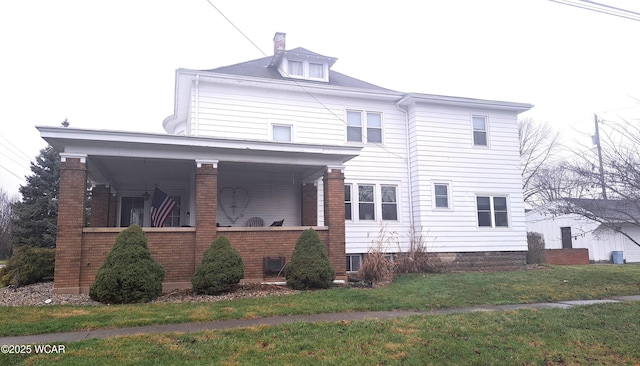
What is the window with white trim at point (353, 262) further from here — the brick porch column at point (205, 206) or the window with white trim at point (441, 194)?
the brick porch column at point (205, 206)

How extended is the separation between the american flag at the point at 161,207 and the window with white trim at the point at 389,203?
7414 mm

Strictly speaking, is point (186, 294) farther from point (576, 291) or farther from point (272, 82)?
point (576, 291)

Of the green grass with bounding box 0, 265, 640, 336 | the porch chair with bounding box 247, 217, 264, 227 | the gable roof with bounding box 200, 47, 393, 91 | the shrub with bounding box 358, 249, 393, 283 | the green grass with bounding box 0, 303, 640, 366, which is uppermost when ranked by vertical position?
Answer: the gable roof with bounding box 200, 47, 393, 91

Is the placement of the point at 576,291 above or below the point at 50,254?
below

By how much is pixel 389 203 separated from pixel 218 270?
8.01 metres

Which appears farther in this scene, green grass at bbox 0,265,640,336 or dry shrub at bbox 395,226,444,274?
dry shrub at bbox 395,226,444,274

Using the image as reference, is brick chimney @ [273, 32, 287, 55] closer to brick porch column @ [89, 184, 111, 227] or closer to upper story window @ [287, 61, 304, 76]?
upper story window @ [287, 61, 304, 76]

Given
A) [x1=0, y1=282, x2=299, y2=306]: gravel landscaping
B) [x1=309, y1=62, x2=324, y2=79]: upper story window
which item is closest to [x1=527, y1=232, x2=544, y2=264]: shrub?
[x1=309, y1=62, x2=324, y2=79]: upper story window

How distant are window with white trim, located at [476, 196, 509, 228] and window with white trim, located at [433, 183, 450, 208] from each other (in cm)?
135

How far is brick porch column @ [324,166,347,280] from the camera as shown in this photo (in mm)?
12266

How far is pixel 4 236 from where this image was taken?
122 ft

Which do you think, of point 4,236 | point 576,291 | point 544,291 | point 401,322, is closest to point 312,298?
point 401,322

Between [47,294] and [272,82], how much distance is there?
30.1 ft

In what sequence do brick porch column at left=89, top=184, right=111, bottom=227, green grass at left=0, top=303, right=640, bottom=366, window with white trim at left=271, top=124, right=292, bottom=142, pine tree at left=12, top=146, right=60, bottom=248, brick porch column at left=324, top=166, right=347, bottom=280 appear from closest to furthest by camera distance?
1. green grass at left=0, top=303, right=640, bottom=366
2. brick porch column at left=324, top=166, right=347, bottom=280
3. brick porch column at left=89, top=184, right=111, bottom=227
4. window with white trim at left=271, top=124, right=292, bottom=142
5. pine tree at left=12, top=146, right=60, bottom=248
